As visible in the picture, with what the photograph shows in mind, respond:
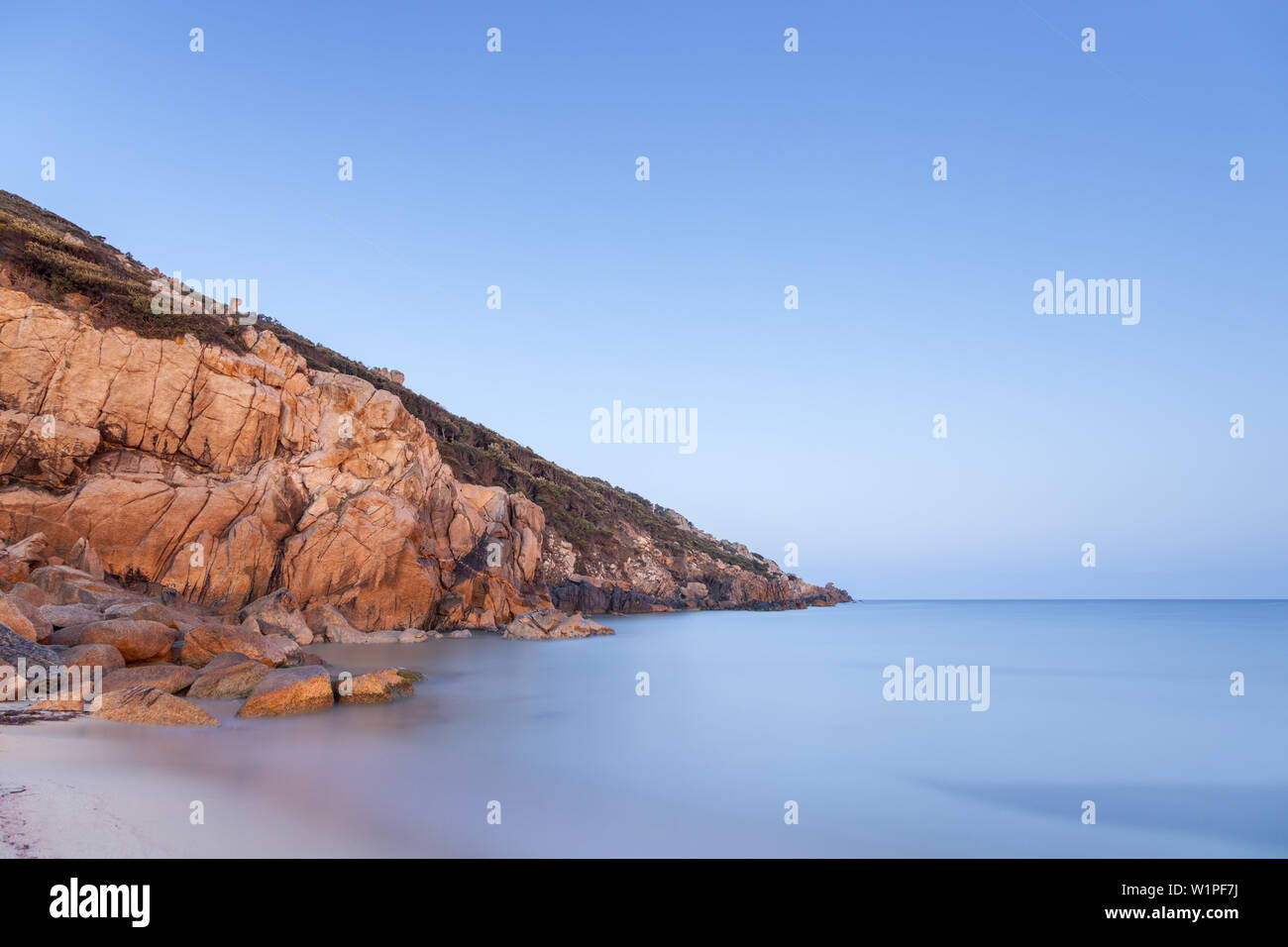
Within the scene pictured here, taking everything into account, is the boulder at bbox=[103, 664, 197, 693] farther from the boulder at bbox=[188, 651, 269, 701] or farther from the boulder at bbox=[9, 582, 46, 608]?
the boulder at bbox=[9, 582, 46, 608]

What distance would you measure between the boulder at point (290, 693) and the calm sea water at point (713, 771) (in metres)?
0.46

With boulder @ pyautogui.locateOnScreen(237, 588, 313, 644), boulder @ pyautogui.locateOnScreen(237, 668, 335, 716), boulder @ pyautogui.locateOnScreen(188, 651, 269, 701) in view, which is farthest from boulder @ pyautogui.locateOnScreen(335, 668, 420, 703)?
boulder @ pyautogui.locateOnScreen(237, 588, 313, 644)

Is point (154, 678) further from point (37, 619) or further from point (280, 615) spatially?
point (280, 615)

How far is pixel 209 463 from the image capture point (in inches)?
1033

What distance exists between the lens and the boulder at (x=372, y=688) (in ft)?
47.5

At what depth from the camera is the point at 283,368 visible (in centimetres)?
3111

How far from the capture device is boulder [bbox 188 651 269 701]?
14000 mm

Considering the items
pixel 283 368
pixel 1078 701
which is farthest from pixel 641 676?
pixel 283 368

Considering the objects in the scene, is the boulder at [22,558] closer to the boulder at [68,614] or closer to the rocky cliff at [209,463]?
the rocky cliff at [209,463]

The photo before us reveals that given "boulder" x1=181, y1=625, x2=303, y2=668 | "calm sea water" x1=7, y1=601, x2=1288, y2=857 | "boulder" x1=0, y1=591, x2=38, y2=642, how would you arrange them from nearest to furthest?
"calm sea water" x1=7, y1=601, x2=1288, y2=857
"boulder" x1=0, y1=591, x2=38, y2=642
"boulder" x1=181, y1=625, x2=303, y2=668

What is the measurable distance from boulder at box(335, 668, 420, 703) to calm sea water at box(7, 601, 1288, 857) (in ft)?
1.59

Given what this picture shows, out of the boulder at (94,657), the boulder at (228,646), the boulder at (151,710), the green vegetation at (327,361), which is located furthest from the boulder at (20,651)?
the green vegetation at (327,361)

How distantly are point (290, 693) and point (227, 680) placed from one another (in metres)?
2.19

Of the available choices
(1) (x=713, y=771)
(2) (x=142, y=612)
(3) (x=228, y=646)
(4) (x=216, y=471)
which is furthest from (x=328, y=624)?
(1) (x=713, y=771)
